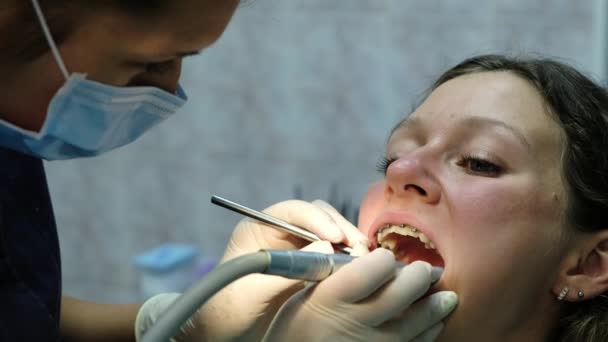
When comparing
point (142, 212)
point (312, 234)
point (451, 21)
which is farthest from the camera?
point (142, 212)

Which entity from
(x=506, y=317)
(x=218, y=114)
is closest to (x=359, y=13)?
(x=218, y=114)

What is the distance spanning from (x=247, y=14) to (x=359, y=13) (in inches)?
18.3

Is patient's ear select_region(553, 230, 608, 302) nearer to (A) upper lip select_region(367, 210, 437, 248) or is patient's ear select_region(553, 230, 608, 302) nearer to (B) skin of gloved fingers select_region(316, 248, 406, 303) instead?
(A) upper lip select_region(367, 210, 437, 248)

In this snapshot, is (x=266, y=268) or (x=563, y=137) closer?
(x=266, y=268)

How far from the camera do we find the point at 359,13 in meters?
2.68

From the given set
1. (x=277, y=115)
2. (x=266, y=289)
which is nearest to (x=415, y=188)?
(x=266, y=289)

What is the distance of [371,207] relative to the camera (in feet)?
5.32

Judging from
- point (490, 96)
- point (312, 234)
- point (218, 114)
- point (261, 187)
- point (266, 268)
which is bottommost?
point (261, 187)

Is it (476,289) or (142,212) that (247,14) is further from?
(476,289)

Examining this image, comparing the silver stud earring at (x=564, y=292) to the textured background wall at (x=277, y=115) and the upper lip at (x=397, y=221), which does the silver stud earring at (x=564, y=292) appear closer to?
the upper lip at (x=397, y=221)

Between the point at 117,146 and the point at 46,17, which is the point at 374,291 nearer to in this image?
the point at 117,146

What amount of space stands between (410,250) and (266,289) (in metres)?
0.33

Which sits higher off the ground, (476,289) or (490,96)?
(490,96)

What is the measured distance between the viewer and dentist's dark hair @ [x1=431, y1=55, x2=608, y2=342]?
154 centimetres
